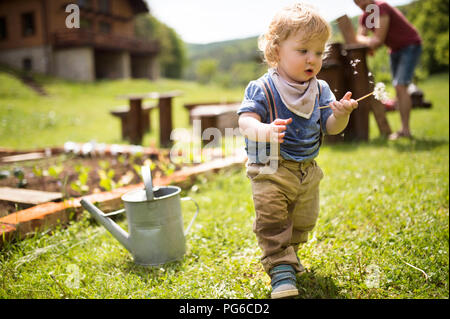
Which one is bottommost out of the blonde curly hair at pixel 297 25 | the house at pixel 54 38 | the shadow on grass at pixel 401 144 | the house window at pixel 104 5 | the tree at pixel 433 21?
the shadow on grass at pixel 401 144

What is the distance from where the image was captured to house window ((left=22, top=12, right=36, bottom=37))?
18.9 meters

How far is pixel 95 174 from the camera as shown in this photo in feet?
13.1

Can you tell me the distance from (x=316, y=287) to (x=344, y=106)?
33.7 inches

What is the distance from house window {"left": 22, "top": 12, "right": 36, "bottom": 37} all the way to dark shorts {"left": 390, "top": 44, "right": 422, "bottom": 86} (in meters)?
19.0

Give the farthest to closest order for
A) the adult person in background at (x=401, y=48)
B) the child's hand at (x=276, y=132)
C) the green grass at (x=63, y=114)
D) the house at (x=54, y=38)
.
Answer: the house at (x=54, y=38) < the green grass at (x=63, y=114) < the adult person in background at (x=401, y=48) < the child's hand at (x=276, y=132)

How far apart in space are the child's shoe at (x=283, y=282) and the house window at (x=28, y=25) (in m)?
20.9

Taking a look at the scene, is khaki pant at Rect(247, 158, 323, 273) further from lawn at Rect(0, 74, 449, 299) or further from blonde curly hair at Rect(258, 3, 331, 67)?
blonde curly hair at Rect(258, 3, 331, 67)

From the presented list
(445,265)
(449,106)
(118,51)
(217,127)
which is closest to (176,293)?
(445,265)

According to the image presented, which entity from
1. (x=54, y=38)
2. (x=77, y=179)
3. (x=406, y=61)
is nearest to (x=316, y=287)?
(x=77, y=179)

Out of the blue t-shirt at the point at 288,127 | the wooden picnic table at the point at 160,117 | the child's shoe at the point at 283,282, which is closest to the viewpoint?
the child's shoe at the point at 283,282

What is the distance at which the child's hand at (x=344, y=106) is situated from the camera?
166 cm

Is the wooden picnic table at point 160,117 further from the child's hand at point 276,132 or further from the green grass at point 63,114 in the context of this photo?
the child's hand at point 276,132

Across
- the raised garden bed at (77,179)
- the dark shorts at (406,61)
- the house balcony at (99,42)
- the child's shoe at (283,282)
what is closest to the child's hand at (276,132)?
the child's shoe at (283,282)
